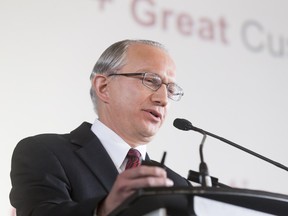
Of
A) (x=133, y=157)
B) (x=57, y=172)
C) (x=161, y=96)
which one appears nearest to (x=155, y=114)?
(x=161, y=96)

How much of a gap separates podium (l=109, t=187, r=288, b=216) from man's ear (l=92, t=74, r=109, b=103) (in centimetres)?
94

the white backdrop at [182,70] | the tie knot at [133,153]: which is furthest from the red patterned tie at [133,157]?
the white backdrop at [182,70]

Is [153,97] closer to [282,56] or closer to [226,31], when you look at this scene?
[226,31]

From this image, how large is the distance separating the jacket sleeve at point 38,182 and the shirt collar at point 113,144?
233 millimetres

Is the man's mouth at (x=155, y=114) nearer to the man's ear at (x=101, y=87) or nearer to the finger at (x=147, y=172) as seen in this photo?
the man's ear at (x=101, y=87)

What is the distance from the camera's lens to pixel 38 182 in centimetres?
144

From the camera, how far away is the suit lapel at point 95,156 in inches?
62.4

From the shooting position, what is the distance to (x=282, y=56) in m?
3.06

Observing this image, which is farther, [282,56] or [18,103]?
[282,56]

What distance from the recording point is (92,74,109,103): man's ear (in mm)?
1934

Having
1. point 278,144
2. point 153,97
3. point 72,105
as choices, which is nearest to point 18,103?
point 72,105

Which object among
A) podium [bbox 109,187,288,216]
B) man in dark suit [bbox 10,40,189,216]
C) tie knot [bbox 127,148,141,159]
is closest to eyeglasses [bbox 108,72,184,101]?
man in dark suit [bbox 10,40,189,216]

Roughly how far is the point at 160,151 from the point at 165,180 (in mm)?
1428

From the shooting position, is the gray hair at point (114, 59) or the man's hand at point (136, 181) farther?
the gray hair at point (114, 59)
